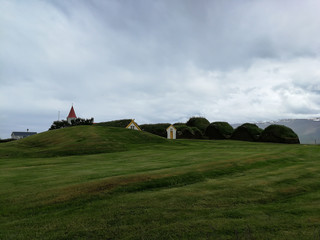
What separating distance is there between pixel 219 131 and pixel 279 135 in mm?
13440

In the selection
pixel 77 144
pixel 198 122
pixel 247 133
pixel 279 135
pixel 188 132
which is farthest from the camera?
pixel 198 122

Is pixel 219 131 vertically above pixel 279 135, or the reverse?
pixel 219 131

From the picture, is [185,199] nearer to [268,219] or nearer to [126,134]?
[268,219]

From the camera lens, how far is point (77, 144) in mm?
33812

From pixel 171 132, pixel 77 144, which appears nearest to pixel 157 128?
pixel 171 132

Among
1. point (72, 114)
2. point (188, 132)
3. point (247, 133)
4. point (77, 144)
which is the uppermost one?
point (72, 114)

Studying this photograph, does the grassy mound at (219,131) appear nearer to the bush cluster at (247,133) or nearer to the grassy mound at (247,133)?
the bush cluster at (247,133)

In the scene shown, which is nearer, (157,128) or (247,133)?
(247,133)

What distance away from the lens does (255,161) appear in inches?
686

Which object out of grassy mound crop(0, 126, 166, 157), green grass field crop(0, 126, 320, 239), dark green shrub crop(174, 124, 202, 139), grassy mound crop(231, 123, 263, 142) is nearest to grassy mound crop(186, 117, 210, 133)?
dark green shrub crop(174, 124, 202, 139)

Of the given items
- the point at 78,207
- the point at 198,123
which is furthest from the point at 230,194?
the point at 198,123

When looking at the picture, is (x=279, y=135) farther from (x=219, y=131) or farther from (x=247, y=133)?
(x=219, y=131)

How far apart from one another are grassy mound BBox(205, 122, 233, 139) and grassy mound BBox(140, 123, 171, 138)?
1192 cm

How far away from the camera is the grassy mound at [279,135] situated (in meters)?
48.0
